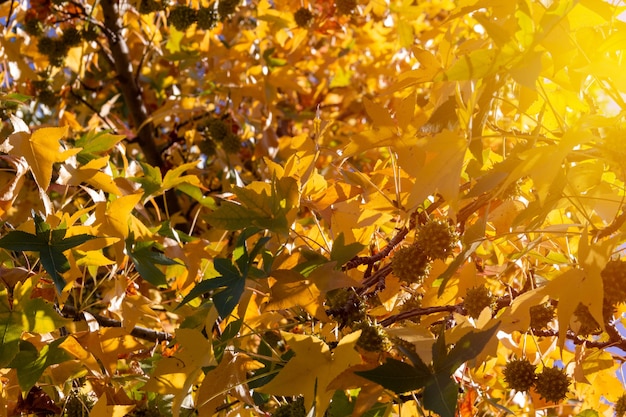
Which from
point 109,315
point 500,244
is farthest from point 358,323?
point 109,315

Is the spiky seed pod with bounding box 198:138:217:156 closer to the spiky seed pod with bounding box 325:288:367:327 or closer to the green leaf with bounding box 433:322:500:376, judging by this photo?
the spiky seed pod with bounding box 325:288:367:327

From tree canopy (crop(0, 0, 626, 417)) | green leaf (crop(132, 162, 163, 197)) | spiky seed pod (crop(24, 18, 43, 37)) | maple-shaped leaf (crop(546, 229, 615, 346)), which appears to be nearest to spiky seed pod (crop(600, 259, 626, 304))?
tree canopy (crop(0, 0, 626, 417))

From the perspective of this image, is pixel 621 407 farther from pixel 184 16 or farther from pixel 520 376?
pixel 184 16

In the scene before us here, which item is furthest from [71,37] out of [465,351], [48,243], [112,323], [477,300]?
[465,351]

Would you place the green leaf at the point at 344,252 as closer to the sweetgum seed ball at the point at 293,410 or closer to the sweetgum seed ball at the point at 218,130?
the sweetgum seed ball at the point at 293,410

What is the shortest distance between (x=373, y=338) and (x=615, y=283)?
400 millimetres

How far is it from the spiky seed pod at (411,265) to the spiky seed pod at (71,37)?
2.14 metres

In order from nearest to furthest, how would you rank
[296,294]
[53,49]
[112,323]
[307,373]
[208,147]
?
[307,373]
[296,294]
[112,323]
[53,49]
[208,147]

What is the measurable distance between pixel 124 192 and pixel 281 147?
1546mm

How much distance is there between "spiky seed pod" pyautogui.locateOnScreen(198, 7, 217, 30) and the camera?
2.95 meters

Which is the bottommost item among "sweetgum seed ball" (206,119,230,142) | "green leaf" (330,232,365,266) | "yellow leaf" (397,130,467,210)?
"sweetgum seed ball" (206,119,230,142)

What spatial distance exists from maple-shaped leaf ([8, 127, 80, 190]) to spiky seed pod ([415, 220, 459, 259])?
2.30 ft

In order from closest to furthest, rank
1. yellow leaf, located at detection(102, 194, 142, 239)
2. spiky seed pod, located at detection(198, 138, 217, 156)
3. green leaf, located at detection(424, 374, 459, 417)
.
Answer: green leaf, located at detection(424, 374, 459, 417), yellow leaf, located at detection(102, 194, 142, 239), spiky seed pod, located at detection(198, 138, 217, 156)

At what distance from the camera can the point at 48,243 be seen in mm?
1402
